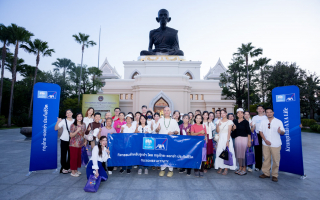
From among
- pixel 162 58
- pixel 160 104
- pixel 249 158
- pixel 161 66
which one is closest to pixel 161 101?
pixel 160 104

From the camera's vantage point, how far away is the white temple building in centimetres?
1483

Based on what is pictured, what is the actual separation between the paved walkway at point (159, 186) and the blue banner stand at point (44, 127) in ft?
1.26

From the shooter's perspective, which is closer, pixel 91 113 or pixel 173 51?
pixel 91 113

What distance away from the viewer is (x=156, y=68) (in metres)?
19.1

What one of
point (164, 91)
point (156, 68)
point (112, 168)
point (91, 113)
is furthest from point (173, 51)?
point (112, 168)

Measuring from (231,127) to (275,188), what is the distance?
178 cm

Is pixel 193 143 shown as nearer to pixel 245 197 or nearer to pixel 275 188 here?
pixel 245 197

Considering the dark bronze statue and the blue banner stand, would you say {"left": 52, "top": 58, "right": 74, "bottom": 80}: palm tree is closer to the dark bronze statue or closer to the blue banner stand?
the dark bronze statue

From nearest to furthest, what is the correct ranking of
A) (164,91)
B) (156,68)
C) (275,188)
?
1. (275,188)
2. (164,91)
3. (156,68)

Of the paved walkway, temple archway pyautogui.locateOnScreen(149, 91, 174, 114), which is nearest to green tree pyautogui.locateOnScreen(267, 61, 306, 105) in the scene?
temple archway pyautogui.locateOnScreen(149, 91, 174, 114)

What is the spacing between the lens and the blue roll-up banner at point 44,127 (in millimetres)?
5129

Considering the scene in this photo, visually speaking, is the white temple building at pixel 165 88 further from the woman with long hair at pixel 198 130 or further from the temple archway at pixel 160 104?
the woman with long hair at pixel 198 130

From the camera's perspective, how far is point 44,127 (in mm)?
5238

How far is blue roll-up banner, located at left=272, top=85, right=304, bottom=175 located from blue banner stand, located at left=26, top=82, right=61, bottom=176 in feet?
23.6
